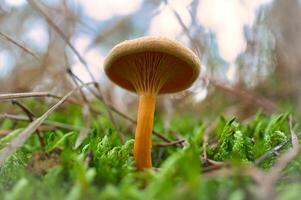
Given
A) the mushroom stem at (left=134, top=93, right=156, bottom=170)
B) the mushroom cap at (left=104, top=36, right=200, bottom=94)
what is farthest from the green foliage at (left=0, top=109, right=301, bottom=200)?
the mushroom cap at (left=104, top=36, right=200, bottom=94)

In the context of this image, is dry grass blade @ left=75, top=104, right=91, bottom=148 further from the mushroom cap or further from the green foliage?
the mushroom cap

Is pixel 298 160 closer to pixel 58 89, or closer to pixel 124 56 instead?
pixel 124 56

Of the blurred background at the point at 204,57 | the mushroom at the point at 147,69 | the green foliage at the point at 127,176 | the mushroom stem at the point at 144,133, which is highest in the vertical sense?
the blurred background at the point at 204,57

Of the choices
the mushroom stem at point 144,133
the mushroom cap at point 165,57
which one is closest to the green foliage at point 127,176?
the mushroom stem at point 144,133

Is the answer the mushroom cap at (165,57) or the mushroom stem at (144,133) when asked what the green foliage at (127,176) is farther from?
the mushroom cap at (165,57)

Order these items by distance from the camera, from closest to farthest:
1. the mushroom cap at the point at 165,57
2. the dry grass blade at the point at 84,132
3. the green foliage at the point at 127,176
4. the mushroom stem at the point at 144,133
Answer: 1. the green foliage at the point at 127,176
2. the mushroom cap at the point at 165,57
3. the mushroom stem at the point at 144,133
4. the dry grass blade at the point at 84,132

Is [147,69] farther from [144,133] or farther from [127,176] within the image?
[127,176]

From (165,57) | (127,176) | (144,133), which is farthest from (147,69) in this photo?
(127,176)
